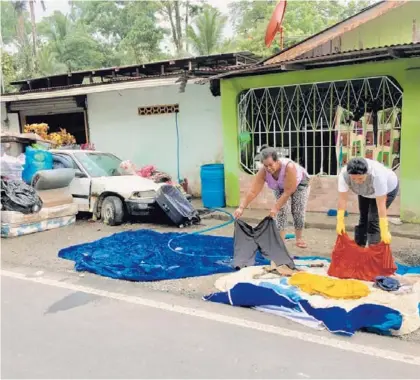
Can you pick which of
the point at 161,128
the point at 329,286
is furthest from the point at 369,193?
the point at 161,128

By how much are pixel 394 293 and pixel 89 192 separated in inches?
241

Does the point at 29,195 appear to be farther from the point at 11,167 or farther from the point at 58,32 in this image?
the point at 58,32

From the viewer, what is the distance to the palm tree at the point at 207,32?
22094mm

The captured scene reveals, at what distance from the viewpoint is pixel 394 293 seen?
162 inches

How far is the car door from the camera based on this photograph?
8.69 m

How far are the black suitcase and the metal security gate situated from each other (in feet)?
6.24

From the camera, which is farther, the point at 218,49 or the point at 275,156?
the point at 218,49

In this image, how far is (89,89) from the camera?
458 inches

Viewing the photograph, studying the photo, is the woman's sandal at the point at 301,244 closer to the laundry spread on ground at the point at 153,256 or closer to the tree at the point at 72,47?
the laundry spread on ground at the point at 153,256

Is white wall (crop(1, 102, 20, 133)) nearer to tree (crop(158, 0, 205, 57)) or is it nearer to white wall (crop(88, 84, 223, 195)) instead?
white wall (crop(88, 84, 223, 195))

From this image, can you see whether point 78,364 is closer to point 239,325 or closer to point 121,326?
point 121,326

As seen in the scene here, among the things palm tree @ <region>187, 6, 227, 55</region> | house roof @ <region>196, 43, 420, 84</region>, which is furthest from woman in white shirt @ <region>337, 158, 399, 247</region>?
palm tree @ <region>187, 6, 227, 55</region>

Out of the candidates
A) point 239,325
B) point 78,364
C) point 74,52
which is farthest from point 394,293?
point 74,52

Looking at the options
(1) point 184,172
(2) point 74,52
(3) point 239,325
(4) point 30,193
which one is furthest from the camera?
(2) point 74,52
